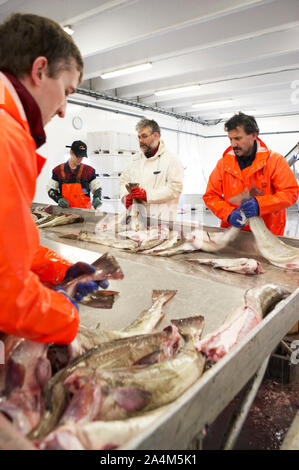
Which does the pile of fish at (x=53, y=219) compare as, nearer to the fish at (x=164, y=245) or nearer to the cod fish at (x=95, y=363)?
the fish at (x=164, y=245)

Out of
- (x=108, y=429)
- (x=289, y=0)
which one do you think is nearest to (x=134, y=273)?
(x=108, y=429)

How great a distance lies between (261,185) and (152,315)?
91.2 inches

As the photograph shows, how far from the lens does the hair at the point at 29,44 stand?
131 centimetres

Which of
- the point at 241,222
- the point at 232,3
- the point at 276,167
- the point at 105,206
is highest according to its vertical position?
the point at 232,3

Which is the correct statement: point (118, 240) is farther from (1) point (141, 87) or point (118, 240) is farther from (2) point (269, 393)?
(1) point (141, 87)

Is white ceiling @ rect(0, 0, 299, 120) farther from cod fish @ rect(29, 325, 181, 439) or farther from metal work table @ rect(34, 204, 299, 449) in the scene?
cod fish @ rect(29, 325, 181, 439)

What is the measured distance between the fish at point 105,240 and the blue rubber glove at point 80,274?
1698 mm

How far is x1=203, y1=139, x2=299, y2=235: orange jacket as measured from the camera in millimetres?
3559

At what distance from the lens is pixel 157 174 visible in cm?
516

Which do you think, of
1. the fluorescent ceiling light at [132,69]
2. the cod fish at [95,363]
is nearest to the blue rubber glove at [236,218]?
the cod fish at [95,363]

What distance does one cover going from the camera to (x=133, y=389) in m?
1.37

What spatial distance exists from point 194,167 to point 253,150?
17.8 m

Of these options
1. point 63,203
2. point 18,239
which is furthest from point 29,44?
point 63,203
